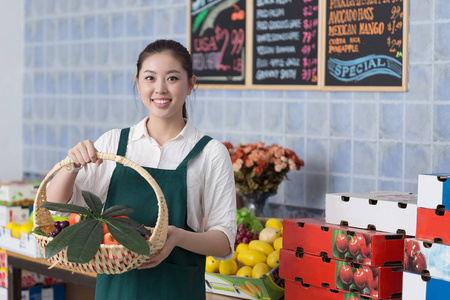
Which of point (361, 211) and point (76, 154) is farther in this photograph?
point (361, 211)

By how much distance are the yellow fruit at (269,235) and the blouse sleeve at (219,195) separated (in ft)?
2.43

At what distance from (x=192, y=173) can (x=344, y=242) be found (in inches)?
19.7

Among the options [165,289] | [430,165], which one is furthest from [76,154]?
[430,165]

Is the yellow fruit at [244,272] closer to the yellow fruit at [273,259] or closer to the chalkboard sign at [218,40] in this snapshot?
the yellow fruit at [273,259]

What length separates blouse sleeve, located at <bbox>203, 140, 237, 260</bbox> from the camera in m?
1.93

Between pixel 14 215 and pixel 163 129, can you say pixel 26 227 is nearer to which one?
pixel 14 215

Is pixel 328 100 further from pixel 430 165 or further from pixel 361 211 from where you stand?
pixel 361 211

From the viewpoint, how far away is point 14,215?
3352mm

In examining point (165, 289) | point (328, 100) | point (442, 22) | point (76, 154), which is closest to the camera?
point (76, 154)

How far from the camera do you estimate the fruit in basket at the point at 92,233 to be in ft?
5.38

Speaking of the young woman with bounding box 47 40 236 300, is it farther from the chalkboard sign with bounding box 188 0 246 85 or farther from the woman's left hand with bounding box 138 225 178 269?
the chalkboard sign with bounding box 188 0 246 85

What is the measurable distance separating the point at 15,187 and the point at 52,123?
1377mm

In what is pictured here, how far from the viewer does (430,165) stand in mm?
2891

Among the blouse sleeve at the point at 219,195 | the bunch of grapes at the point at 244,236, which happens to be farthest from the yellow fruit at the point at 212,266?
the blouse sleeve at the point at 219,195
